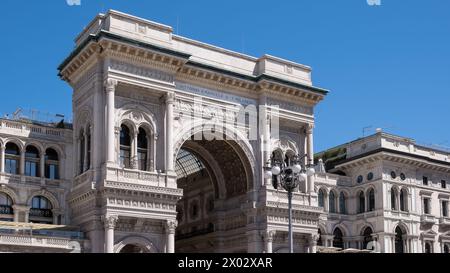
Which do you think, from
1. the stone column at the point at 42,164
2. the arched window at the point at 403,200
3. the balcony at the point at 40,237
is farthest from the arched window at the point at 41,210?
the arched window at the point at 403,200

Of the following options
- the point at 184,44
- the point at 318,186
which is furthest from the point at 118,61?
the point at 318,186

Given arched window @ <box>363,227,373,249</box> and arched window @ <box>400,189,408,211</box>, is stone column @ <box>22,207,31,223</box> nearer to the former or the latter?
arched window @ <box>363,227,373,249</box>

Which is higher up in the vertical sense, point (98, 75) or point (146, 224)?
point (98, 75)

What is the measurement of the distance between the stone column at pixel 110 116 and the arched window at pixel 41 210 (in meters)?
6.67

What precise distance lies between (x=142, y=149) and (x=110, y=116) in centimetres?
367

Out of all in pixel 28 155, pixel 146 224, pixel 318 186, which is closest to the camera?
pixel 146 224

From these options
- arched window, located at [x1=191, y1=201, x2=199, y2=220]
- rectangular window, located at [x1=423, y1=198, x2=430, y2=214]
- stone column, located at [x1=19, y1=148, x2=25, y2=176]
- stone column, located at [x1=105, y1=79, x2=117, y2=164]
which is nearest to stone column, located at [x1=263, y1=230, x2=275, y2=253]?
arched window, located at [x1=191, y1=201, x2=199, y2=220]

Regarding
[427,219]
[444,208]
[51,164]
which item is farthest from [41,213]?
[444,208]

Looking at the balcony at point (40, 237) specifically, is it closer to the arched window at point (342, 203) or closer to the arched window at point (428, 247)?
the arched window at point (342, 203)

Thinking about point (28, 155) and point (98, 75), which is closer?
point (98, 75)

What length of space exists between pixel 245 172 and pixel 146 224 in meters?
10.0

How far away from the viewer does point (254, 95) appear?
48.2 m

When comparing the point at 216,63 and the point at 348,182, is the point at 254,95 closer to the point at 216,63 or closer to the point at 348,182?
the point at 216,63

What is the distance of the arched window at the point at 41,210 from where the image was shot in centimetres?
4262
